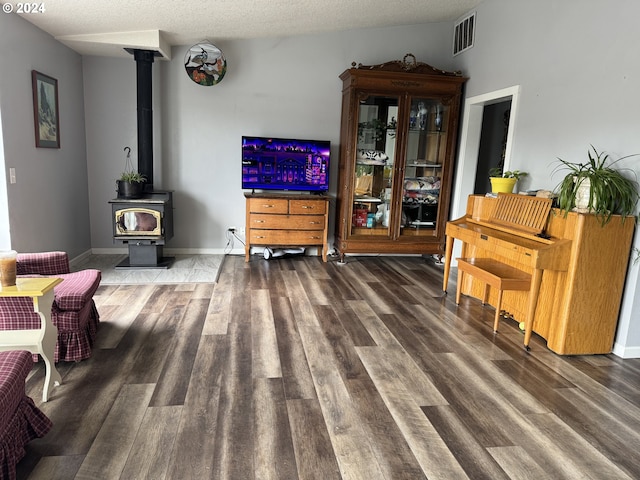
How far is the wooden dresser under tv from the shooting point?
511 centimetres

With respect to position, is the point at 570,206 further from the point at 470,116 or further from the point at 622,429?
the point at 470,116

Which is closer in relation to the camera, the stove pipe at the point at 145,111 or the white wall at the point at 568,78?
the white wall at the point at 568,78

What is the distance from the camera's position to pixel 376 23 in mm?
5121

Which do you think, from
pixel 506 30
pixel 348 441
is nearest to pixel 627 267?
pixel 348 441

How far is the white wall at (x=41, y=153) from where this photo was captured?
3.51m

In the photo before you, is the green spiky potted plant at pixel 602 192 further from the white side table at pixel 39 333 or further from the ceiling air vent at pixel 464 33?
the white side table at pixel 39 333

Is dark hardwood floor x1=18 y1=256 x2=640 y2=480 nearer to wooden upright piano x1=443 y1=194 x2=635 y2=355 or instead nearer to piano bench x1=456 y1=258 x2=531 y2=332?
wooden upright piano x1=443 y1=194 x2=635 y2=355

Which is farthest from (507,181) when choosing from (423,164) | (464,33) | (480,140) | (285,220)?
(285,220)

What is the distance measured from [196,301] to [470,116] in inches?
145

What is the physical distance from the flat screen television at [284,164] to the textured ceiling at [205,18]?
123cm

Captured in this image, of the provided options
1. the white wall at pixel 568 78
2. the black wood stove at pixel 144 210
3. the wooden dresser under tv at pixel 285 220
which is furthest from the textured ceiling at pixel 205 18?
the wooden dresser under tv at pixel 285 220

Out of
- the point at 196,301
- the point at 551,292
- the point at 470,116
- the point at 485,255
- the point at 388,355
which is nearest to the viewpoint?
the point at 388,355

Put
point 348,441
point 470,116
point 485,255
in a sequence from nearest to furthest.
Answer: point 348,441
point 485,255
point 470,116

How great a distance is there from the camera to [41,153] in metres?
4.05
